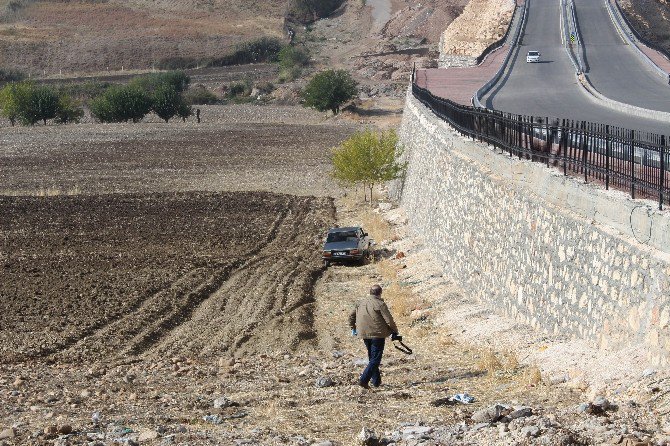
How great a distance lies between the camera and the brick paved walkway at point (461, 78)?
58.0m

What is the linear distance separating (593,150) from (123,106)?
88407mm

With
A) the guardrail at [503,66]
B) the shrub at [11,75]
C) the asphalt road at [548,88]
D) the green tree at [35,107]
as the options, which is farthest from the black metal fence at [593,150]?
the shrub at [11,75]

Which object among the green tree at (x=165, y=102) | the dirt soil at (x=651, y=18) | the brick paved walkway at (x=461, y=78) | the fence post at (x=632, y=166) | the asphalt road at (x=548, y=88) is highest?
the fence post at (x=632, y=166)

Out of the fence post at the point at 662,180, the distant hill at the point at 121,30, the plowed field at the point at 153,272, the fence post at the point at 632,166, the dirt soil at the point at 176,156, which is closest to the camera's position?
the fence post at the point at 662,180

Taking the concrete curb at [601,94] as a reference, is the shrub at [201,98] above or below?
below

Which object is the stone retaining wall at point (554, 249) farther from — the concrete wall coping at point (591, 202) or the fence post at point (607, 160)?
the fence post at point (607, 160)

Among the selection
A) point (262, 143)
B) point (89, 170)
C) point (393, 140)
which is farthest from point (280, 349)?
point (262, 143)

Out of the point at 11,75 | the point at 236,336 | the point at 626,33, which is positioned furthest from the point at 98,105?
the point at 236,336

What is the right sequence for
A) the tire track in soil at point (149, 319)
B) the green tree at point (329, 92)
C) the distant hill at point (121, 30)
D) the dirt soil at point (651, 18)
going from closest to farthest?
the tire track in soil at point (149, 319), the dirt soil at point (651, 18), the green tree at point (329, 92), the distant hill at point (121, 30)

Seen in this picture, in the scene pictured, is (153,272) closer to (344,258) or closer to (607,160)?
(344,258)

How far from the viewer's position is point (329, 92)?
100 metres

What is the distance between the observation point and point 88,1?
17600 cm

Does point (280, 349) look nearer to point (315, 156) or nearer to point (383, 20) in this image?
point (315, 156)

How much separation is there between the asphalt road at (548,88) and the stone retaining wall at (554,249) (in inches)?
374
